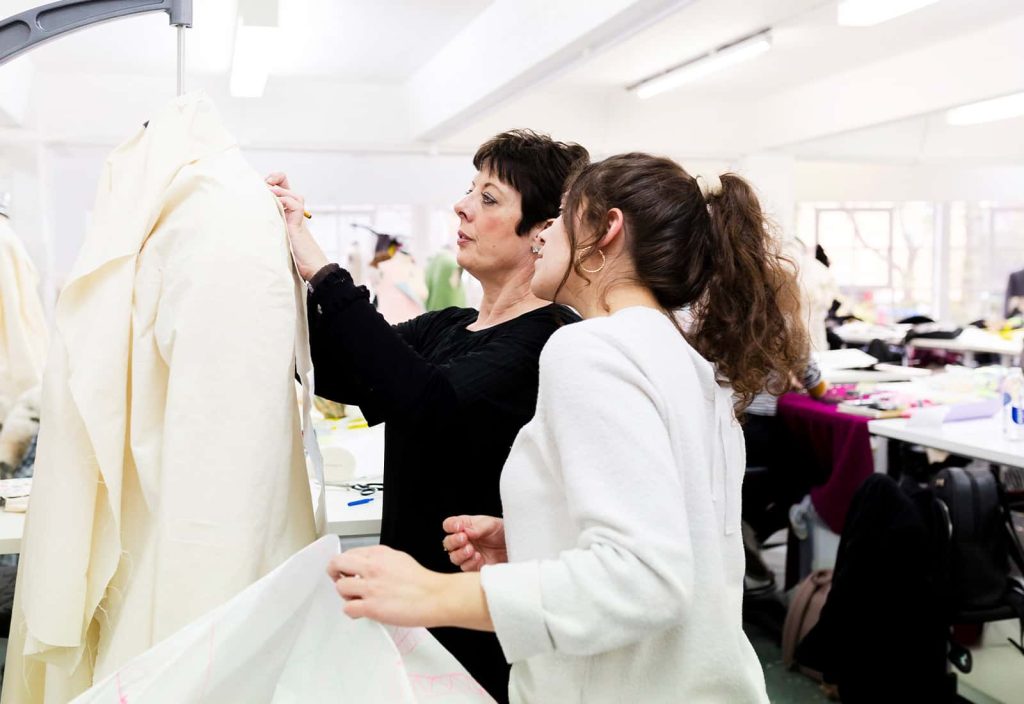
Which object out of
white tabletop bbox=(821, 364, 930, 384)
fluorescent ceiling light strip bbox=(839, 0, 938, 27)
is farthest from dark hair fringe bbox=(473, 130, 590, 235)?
fluorescent ceiling light strip bbox=(839, 0, 938, 27)

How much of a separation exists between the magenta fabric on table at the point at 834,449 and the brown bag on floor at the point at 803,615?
9.5 inches

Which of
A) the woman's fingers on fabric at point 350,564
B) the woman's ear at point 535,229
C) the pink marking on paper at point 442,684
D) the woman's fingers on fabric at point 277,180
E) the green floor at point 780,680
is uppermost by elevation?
the woman's fingers on fabric at point 277,180

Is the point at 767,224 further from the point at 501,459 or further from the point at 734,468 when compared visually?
the point at 501,459

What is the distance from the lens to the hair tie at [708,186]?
120cm

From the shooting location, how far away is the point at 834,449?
363 cm

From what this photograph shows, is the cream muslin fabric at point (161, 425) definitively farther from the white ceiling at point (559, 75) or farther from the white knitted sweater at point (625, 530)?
the white ceiling at point (559, 75)

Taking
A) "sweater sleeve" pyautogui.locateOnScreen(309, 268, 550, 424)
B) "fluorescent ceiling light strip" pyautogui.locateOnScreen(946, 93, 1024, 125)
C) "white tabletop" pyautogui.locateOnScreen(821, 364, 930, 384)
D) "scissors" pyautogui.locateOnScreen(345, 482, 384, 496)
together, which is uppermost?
Result: "fluorescent ceiling light strip" pyautogui.locateOnScreen(946, 93, 1024, 125)

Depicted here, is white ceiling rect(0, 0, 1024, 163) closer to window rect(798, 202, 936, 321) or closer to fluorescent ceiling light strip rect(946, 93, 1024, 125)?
fluorescent ceiling light strip rect(946, 93, 1024, 125)

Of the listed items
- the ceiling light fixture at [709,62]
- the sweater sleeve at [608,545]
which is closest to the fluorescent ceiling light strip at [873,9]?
the ceiling light fixture at [709,62]

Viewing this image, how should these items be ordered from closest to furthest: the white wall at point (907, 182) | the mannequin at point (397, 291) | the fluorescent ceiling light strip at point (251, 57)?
1. the fluorescent ceiling light strip at point (251, 57)
2. the mannequin at point (397, 291)
3. the white wall at point (907, 182)

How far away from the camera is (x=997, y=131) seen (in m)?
8.58

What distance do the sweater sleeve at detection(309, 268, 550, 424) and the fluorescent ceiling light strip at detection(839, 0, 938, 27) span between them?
12.5 feet

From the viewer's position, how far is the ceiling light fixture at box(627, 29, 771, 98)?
6004mm

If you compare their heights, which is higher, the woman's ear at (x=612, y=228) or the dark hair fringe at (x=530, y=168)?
the dark hair fringe at (x=530, y=168)
